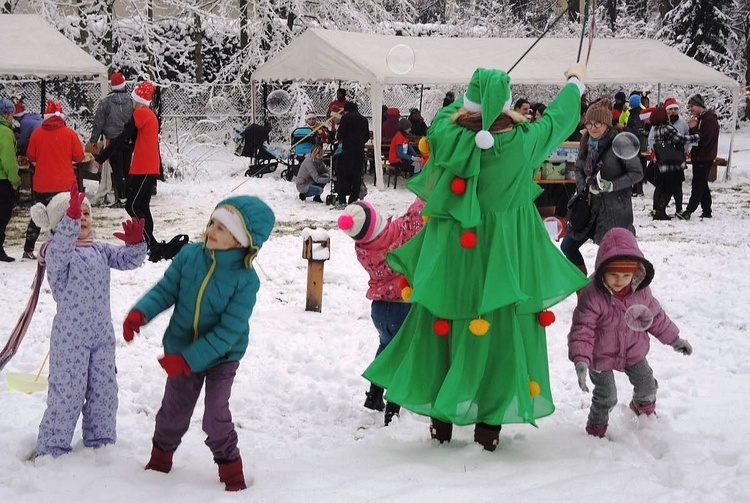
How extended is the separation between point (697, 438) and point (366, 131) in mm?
11211

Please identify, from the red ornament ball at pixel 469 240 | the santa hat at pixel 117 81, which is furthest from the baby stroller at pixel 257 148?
the red ornament ball at pixel 469 240

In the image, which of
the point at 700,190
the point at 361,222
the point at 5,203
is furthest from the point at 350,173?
the point at 361,222

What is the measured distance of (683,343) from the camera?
4734 millimetres

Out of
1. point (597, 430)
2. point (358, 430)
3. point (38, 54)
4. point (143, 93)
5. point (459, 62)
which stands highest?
point (459, 62)

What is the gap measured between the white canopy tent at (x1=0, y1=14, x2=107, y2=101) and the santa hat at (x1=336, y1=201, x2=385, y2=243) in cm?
1040

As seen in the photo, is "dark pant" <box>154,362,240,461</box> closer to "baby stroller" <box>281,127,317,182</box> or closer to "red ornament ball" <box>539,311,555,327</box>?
Answer: "red ornament ball" <box>539,311,555,327</box>

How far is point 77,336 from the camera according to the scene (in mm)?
4500

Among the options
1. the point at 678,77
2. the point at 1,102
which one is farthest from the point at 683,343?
the point at 678,77

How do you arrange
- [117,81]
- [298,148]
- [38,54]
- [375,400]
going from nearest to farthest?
1. [375,400]
2. [117,81]
3. [38,54]
4. [298,148]

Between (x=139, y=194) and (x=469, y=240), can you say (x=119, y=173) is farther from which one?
(x=469, y=240)

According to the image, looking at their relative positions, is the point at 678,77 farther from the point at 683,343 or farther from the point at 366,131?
the point at 683,343

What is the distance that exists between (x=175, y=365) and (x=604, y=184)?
4.65 meters

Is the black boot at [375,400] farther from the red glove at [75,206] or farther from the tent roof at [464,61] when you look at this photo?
the tent roof at [464,61]

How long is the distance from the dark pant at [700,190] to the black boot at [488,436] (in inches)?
419
